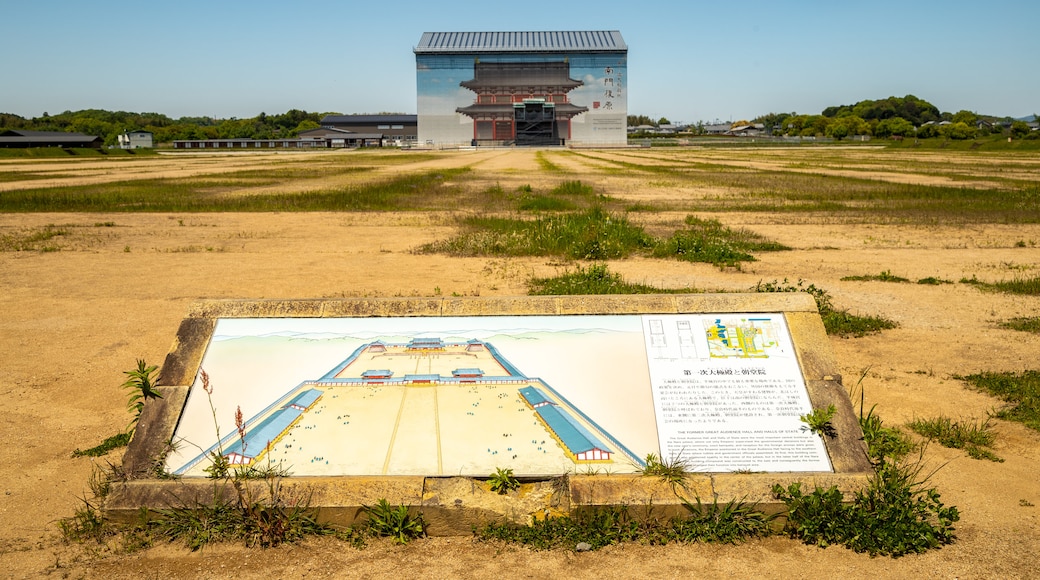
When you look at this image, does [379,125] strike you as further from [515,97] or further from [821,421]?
[821,421]

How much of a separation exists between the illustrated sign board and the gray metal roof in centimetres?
10249

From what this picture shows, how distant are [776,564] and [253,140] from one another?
411 feet

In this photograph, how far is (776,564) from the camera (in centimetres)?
397

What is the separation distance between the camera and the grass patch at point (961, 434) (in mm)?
5477

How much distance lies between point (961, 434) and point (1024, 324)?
3.93 metres

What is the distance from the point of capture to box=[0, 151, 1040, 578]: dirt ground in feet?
13.1

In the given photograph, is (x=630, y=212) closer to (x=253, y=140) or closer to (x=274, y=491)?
(x=274, y=491)

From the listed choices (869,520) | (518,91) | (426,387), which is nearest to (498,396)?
(426,387)

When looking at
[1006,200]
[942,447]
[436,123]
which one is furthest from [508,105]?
[942,447]

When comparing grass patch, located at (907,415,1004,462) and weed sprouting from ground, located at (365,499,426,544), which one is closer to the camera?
weed sprouting from ground, located at (365,499,426,544)

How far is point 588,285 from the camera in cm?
985

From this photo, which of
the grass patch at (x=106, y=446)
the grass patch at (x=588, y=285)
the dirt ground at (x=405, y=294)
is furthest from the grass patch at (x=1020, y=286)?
the grass patch at (x=106, y=446)

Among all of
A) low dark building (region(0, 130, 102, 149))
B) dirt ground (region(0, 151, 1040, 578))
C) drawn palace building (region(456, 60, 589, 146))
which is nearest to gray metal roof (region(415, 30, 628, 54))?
drawn palace building (region(456, 60, 589, 146))

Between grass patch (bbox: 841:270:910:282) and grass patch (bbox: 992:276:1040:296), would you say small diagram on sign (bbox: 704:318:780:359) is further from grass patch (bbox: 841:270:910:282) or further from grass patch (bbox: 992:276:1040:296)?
grass patch (bbox: 992:276:1040:296)
